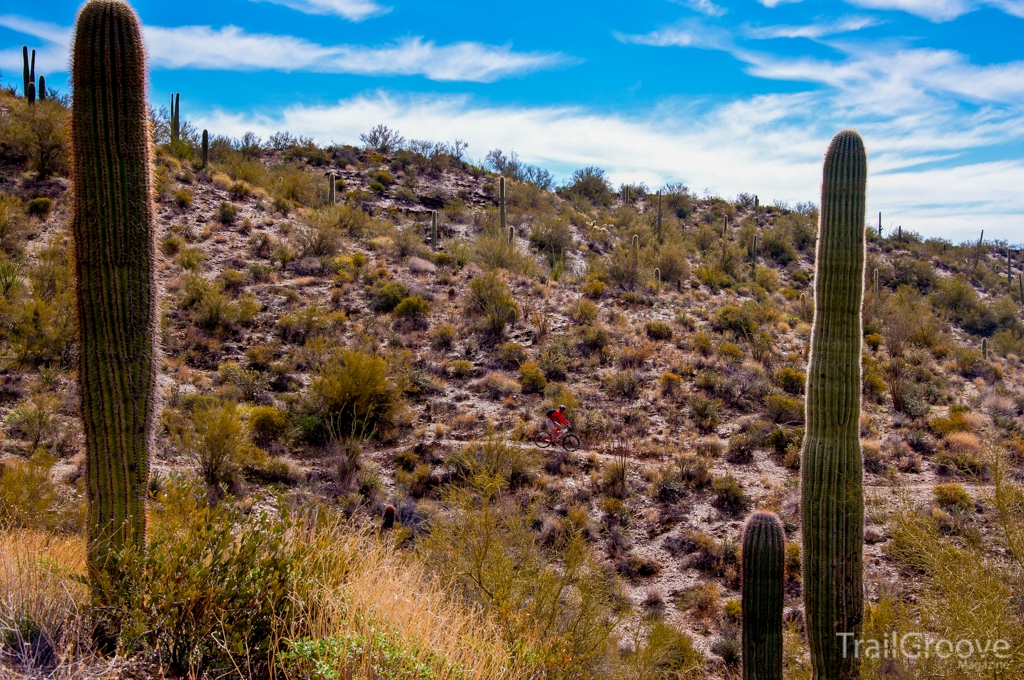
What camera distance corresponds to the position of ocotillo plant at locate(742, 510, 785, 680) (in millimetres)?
6961

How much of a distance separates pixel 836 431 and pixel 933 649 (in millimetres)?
2662

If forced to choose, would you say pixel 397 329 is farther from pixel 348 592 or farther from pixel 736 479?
pixel 348 592

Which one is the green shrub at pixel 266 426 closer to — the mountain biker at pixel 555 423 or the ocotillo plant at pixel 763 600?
the mountain biker at pixel 555 423

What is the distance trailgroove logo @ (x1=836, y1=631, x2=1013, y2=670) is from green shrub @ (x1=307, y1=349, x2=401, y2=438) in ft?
32.2

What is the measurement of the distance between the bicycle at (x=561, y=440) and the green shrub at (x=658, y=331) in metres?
7.61

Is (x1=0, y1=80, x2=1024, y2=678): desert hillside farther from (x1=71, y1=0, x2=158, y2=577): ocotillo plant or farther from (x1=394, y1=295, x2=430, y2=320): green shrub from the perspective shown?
(x1=71, y1=0, x2=158, y2=577): ocotillo plant

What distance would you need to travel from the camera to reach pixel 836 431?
707cm

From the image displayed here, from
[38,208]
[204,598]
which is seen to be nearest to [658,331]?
[204,598]

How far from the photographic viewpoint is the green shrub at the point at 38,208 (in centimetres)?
1944

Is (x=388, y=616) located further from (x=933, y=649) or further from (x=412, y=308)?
(x=412, y=308)

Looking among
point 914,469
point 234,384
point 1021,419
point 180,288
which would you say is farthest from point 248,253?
point 1021,419

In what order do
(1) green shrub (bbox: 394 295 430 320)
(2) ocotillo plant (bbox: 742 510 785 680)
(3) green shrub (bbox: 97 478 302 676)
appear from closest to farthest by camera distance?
(3) green shrub (bbox: 97 478 302 676), (2) ocotillo plant (bbox: 742 510 785 680), (1) green shrub (bbox: 394 295 430 320)

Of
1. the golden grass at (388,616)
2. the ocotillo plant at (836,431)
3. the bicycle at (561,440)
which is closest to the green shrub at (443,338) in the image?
the bicycle at (561,440)

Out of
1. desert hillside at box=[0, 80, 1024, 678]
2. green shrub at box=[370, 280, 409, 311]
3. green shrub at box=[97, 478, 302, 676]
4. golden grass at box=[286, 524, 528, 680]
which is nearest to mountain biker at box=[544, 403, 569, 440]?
desert hillside at box=[0, 80, 1024, 678]
